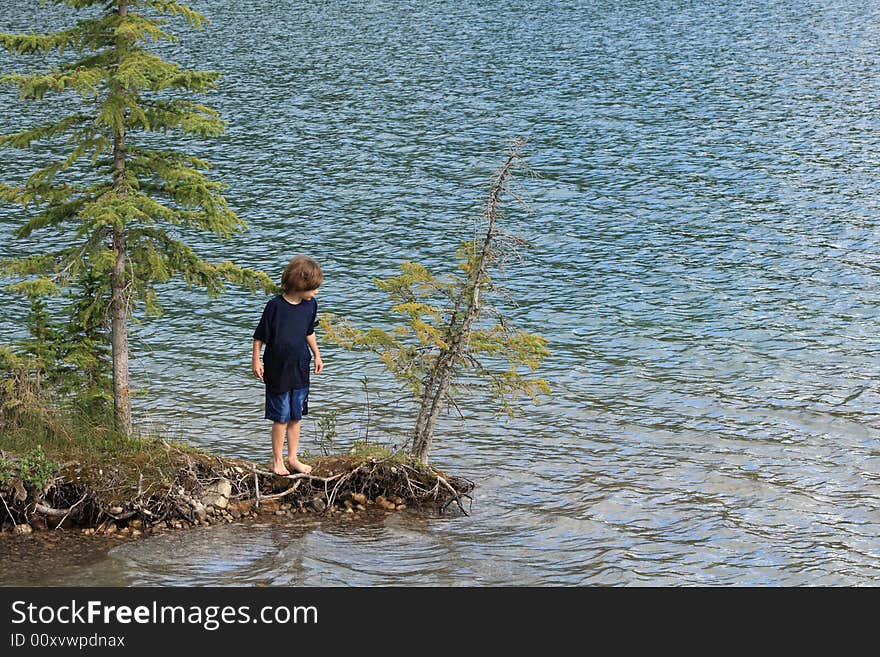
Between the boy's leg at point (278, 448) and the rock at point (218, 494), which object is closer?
the rock at point (218, 494)

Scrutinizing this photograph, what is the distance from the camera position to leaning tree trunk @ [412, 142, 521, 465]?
573 inches

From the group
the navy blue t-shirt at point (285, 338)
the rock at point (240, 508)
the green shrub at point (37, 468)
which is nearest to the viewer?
the green shrub at point (37, 468)

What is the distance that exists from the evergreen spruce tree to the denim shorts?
1.36m

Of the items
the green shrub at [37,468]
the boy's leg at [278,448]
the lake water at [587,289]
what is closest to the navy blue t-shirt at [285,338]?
the boy's leg at [278,448]

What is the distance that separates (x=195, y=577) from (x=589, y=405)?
941 centimetres

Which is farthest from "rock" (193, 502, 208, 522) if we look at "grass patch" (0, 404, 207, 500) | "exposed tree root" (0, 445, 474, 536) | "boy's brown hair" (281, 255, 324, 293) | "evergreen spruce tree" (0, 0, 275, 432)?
"boy's brown hair" (281, 255, 324, 293)

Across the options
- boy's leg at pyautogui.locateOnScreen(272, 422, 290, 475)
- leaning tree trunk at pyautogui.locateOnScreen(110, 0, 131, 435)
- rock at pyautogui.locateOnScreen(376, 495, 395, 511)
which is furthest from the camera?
rock at pyautogui.locateOnScreen(376, 495, 395, 511)

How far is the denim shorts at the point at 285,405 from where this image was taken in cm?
1426

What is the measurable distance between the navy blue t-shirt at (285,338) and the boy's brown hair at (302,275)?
280 mm

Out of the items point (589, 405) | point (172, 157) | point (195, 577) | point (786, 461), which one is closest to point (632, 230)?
point (589, 405)

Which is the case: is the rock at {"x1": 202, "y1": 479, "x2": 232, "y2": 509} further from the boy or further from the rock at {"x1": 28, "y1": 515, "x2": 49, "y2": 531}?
the rock at {"x1": 28, "y1": 515, "x2": 49, "y2": 531}

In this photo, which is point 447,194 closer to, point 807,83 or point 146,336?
point 146,336

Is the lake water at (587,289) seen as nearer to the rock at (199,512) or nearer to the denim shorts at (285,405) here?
the rock at (199,512)

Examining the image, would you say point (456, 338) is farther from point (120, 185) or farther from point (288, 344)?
point (120, 185)
